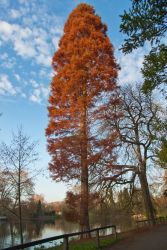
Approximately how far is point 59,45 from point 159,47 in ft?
49.5

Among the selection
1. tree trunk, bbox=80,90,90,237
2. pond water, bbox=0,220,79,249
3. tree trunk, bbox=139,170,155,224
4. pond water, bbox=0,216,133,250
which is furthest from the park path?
tree trunk, bbox=139,170,155,224

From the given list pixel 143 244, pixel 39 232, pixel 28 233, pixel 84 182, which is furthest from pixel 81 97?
pixel 39 232

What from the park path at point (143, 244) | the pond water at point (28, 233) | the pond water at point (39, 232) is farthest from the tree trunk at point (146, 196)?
the park path at point (143, 244)

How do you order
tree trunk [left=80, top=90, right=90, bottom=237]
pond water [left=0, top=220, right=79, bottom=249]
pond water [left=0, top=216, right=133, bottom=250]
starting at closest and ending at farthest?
tree trunk [left=80, top=90, right=90, bottom=237], pond water [left=0, top=216, right=133, bottom=250], pond water [left=0, top=220, right=79, bottom=249]

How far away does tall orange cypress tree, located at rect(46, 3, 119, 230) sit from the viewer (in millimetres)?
18922

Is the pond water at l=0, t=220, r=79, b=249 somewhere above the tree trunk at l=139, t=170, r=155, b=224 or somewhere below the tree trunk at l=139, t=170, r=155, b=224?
below

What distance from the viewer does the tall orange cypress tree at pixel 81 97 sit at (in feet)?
62.1

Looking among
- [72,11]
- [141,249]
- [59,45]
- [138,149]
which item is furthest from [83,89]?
[141,249]

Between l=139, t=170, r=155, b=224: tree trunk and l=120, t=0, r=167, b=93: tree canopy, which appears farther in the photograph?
l=139, t=170, r=155, b=224: tree trunk

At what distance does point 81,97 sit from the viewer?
66.3 feet

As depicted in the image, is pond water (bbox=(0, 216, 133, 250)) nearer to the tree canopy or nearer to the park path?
the park path

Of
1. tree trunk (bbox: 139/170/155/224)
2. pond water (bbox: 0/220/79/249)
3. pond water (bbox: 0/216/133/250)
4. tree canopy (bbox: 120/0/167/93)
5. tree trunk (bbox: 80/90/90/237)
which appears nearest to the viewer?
tree canopy (bbox: 120/0/167/93)

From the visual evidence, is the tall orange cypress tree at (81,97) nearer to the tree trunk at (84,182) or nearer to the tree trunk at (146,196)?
the tree trunk at (84,182)

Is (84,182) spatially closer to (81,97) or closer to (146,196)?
(81,97)
